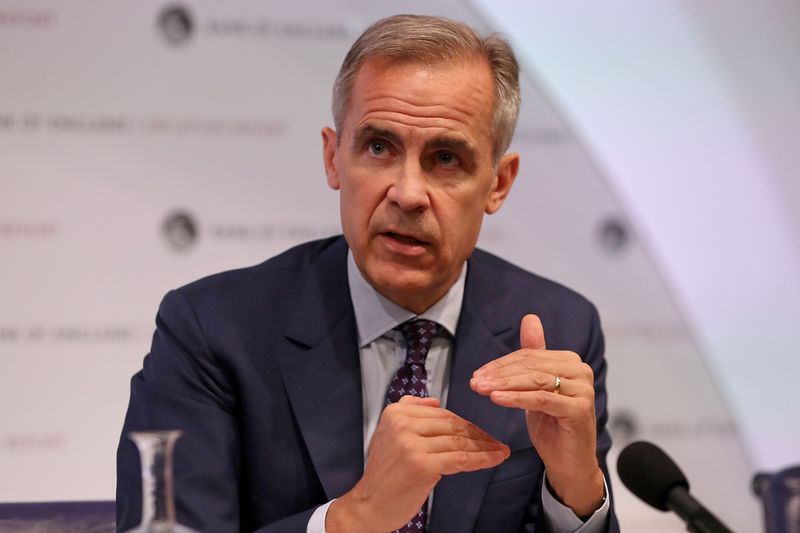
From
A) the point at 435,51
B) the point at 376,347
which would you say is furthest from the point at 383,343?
the point at 435,51

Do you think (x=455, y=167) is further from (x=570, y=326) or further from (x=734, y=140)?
(x=734, y=140)

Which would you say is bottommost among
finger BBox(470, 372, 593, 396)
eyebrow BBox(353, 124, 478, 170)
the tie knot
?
finger BBox(470, 372, 593, 396)

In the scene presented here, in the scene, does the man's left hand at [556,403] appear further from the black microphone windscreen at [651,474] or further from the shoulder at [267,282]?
the shoulder at [267,282]

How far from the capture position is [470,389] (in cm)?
191

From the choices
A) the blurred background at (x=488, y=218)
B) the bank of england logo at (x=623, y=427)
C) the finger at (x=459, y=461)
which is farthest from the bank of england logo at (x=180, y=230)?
the finger at (x=459, y=461)

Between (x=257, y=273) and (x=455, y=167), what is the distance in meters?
0.54

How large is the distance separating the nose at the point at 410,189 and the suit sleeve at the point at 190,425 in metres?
0.52

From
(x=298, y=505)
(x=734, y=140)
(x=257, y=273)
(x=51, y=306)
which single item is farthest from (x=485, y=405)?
(x=734, y=140)

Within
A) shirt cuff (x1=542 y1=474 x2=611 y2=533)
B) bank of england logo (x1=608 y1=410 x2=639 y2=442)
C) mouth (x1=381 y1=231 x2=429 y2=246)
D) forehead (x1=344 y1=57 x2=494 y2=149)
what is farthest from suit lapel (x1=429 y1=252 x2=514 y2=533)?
bank of england logo (x1=608 y1=410 x2=639 y2=442)

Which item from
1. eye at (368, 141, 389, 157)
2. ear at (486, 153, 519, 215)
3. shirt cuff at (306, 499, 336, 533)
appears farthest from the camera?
ear at (486, 153, 519, 215)

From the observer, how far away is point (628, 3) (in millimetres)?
3771

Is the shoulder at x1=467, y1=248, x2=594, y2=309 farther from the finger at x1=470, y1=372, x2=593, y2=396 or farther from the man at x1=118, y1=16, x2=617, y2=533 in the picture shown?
the finger at x1=470, y1=372, x2=593, y2=396

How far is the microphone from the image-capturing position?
1.31 meters

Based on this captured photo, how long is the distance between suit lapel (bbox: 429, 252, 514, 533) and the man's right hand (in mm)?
280
